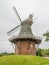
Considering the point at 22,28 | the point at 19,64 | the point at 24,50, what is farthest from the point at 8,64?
the point at 22,28

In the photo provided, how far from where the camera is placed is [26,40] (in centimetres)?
5062

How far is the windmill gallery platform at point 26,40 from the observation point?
49812 millimetres

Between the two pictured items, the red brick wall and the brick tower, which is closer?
the red brick wall

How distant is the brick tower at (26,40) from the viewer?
163ft

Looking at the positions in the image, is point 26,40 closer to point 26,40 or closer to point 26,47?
point 26,40

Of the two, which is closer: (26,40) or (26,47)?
(26,47)

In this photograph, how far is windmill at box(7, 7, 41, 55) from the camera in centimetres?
4991

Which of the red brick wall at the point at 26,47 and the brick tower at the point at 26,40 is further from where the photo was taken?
the brick tower at the point at 26,40

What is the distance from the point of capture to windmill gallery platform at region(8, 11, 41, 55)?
49812 mm

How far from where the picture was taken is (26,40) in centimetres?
5062

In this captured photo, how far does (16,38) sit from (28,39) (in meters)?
2.98

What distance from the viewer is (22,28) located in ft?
172

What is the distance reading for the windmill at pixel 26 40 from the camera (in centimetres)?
4991

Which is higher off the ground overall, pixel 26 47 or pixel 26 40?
pixel 26 40
